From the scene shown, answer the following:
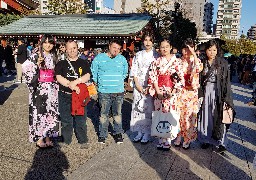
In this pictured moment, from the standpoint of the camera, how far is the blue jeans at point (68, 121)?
4.68 m

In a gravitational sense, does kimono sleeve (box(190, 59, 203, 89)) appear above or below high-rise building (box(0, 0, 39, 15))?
below

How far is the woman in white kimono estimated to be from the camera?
503 centimetres

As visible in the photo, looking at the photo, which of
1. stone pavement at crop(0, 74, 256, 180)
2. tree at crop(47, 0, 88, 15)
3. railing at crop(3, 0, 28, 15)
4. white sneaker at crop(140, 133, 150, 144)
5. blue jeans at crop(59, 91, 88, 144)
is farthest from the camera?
tree at crop(47, 0, 88, 15)

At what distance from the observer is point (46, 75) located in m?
4.58

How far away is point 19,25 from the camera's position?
2367 centimetres

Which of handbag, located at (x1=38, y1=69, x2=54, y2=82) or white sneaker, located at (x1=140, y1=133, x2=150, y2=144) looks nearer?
handbag, located at (x1=38, y1=69, x2=54, y2=82)

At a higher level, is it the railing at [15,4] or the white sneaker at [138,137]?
the railing at [15,4]

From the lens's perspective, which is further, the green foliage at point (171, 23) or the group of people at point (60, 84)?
the green foliage at point (171, 23)

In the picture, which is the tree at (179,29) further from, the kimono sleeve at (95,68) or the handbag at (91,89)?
the handbag at (91,89)

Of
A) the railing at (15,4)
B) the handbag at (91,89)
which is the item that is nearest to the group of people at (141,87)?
the handbag at (91,89)

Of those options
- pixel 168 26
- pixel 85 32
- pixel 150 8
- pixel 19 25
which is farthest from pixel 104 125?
pixel 168 26

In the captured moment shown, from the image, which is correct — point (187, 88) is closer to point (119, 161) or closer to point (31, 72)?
point (119, 161)

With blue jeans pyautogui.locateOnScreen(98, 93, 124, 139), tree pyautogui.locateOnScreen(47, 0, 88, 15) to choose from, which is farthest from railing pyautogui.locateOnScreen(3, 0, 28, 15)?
tree pyautogui.locateOnScreen(47, 0, 88, 15)

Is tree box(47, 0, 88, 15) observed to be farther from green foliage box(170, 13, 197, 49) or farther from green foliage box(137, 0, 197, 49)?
green foliage box(170, 13, 197, 49)
